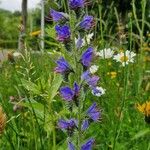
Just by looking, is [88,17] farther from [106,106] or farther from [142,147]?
[106,106]

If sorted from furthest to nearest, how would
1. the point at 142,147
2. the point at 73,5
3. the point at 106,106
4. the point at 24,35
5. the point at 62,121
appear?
1. the point at 106,106
2. the point at 142,147
3. the point at 24,35
4. the point at 62,121
5. the point at 73,5

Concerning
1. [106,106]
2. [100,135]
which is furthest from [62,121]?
[106,106]

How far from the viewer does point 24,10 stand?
20.1 meters

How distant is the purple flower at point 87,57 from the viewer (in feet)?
4.30

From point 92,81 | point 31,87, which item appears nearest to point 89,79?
point 92,81

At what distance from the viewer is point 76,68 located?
4.26 ft

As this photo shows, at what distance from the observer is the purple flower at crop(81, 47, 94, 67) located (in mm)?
1312

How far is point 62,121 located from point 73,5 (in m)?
0.34

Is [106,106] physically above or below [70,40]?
below

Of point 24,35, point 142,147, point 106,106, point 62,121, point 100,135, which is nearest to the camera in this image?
point 62,121

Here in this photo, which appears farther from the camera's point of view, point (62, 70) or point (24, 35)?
point (24, 35)

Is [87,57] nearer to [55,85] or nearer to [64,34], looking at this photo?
[64,34]

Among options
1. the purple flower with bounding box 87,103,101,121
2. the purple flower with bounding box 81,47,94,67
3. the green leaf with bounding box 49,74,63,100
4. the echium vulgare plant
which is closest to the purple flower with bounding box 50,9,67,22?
the echium vulgare plant

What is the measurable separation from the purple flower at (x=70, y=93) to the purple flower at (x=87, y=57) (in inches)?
2.5
